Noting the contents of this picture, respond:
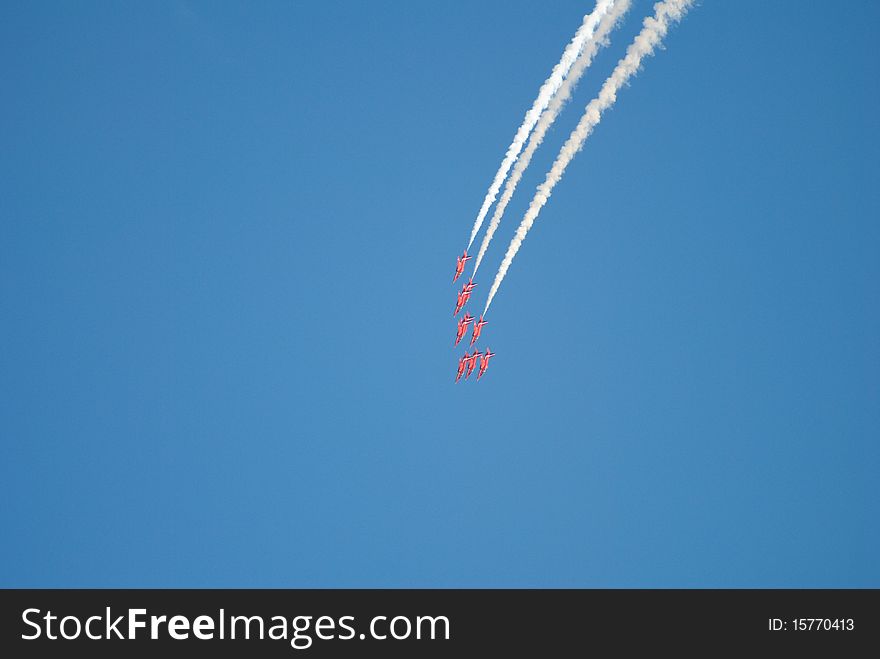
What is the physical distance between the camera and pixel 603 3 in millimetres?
22703

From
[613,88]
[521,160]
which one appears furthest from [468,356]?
[613,88]

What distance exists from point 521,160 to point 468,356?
965cm

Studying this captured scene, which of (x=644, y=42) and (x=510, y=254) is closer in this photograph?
(x=644, y=42)

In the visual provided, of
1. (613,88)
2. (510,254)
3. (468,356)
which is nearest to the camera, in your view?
(613,88)

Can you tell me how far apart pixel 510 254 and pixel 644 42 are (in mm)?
8550

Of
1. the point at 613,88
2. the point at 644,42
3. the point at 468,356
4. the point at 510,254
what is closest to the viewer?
the point at 644,42

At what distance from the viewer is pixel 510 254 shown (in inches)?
1137
